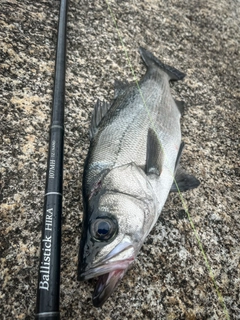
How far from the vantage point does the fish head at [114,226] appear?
1614 mm

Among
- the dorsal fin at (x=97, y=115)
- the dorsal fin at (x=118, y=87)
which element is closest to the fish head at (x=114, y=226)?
the dorsal fin at (x=97, y=115)

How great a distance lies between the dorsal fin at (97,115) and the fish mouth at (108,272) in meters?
0.98

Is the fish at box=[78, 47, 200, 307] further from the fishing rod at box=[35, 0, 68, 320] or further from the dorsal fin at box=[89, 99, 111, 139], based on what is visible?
the fishing rod at box=[35, 0, 68, 320]

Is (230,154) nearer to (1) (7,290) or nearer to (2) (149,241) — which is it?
(2) (149,241)

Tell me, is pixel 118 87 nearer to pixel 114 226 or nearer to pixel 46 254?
pixel 114 226

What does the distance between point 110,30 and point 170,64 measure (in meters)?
0.79

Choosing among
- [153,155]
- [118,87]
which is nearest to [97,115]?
[118,87]

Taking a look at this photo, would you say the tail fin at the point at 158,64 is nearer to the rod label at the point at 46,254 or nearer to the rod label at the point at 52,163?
the rod label at the point at 52,163

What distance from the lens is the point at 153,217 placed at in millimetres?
1939

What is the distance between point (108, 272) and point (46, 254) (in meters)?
0.35

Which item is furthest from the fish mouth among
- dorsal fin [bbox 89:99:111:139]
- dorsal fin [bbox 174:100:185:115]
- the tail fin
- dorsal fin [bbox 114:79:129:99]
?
Answer: the tail fin

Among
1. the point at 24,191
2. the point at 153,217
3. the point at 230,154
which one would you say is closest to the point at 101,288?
the point at 153,217

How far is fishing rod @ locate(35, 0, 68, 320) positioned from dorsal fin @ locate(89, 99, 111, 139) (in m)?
0.26

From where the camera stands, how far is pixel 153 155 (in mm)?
2150
